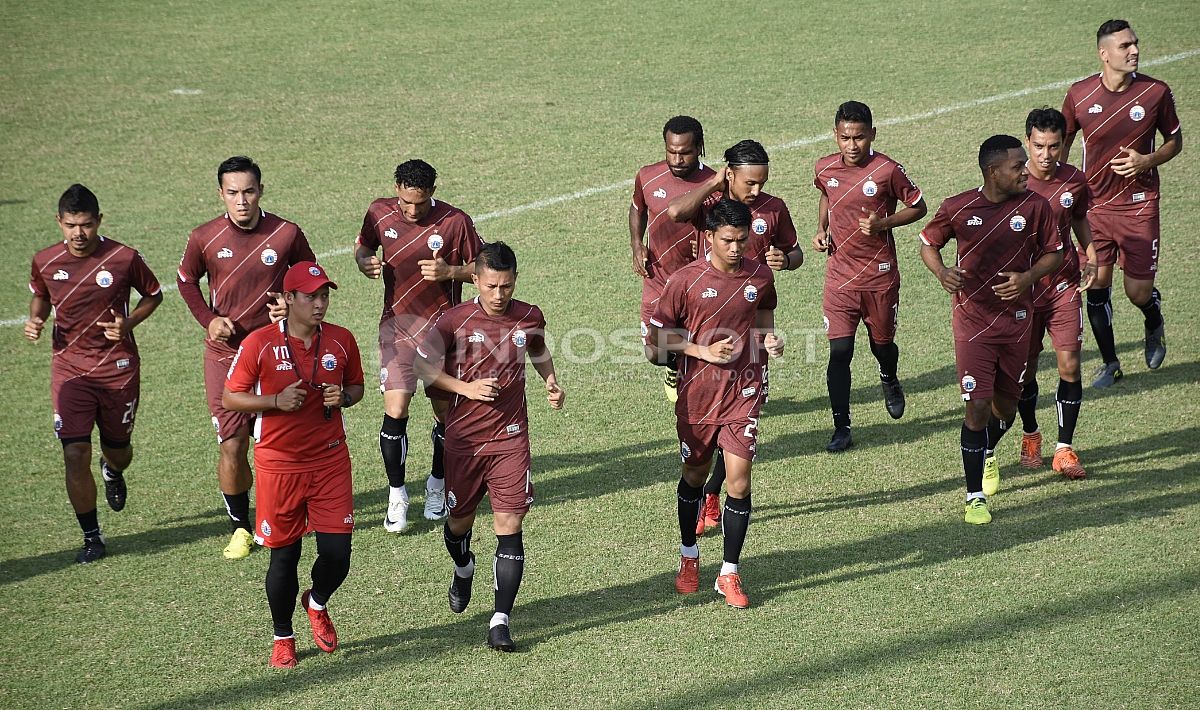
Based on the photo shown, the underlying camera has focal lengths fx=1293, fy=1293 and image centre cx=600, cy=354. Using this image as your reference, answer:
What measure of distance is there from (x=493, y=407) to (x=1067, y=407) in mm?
4366

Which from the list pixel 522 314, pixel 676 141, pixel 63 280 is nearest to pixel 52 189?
pixel 63 280

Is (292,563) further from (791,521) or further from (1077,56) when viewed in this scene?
(1077,56)

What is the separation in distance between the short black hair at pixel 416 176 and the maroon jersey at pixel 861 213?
3141mm

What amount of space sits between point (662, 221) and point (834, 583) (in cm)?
321

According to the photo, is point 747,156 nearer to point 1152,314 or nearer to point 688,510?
point 688,510

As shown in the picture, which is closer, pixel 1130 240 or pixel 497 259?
pixel 497 259

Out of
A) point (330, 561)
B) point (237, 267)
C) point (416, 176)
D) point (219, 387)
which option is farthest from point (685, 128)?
point (330, 561)

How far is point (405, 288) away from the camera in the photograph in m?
8.62

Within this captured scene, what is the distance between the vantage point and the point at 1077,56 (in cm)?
1997

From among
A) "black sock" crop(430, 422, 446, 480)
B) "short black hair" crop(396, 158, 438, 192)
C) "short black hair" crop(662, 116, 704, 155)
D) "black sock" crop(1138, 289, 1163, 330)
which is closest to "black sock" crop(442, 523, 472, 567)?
"black sock" crop(430, 422, 446, 480)

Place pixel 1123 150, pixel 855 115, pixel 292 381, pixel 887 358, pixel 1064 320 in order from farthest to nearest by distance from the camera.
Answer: pixel 1123 150 < pixel 887 358 < pixel 855 115 < pixel 1064 320 < pixel 292 381

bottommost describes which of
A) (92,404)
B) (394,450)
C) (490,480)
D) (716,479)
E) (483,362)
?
(716,479)

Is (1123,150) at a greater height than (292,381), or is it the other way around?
(1123,150)

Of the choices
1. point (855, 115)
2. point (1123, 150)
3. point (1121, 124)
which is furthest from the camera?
point (1121, 124)
